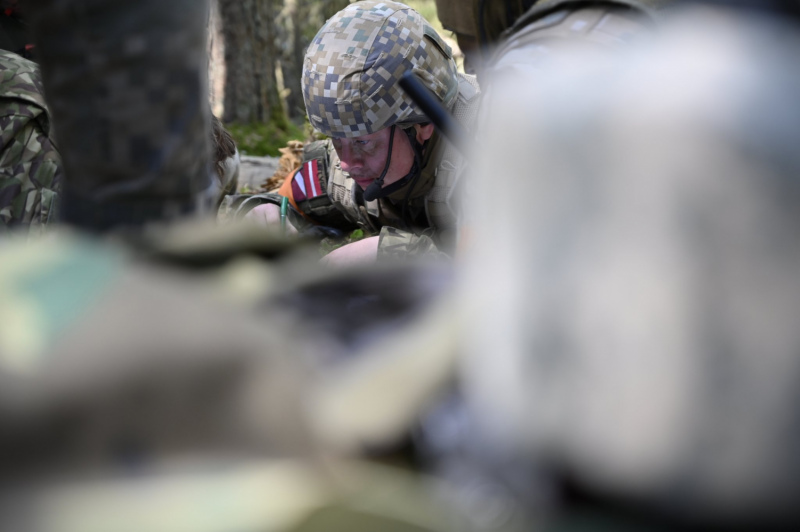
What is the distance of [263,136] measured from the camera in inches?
267

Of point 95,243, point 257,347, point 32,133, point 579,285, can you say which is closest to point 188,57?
point 95,243

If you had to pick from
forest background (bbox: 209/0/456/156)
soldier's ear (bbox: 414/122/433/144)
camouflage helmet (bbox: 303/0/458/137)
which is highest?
camouflage helmet (bbox: 303/0/458/137)

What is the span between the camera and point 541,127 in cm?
78

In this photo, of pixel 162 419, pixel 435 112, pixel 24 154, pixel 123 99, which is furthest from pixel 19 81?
pixel 162 419

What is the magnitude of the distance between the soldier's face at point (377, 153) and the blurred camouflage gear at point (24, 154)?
1.05 metres

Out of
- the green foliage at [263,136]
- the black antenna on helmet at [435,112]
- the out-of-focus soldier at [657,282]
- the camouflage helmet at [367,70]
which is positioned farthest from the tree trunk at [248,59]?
the out-of-focus soldier at [657,282]

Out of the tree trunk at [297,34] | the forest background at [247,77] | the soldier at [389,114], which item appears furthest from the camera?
the tree trunk at [297,34]

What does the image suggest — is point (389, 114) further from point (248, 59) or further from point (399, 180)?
point (248, 59)

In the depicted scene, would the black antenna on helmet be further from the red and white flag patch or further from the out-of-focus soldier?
the red and white flag patch

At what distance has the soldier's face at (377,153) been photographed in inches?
119

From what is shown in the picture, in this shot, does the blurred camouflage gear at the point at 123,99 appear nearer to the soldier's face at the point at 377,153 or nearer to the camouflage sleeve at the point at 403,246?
the camouflage sleeve at the point at 403,246

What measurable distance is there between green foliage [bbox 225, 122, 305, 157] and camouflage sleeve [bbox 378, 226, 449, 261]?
382cm

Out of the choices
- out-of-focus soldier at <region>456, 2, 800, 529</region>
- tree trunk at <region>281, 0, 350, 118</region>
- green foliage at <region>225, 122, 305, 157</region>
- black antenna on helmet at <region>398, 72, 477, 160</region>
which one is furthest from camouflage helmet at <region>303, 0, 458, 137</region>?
tree trunk at <region>281, 0, 350, 118</region>

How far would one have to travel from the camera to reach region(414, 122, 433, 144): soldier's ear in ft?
9.99
